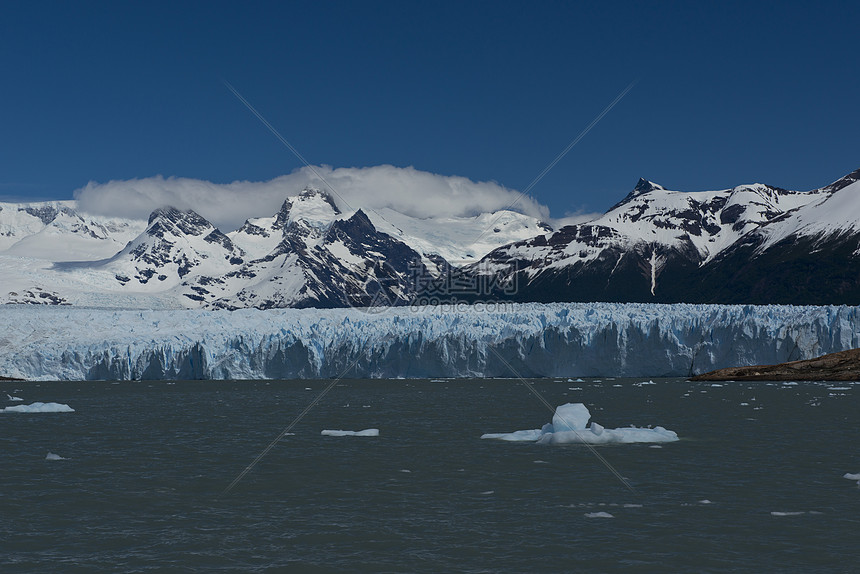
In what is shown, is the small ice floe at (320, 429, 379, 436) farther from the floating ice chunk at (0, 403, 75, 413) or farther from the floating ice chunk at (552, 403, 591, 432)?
the floating ice chunk at (0, 403, 75, 413)

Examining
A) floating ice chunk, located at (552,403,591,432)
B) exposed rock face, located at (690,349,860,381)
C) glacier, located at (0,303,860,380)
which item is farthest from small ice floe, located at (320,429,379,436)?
exposed rock face, located at (690,349,860,381)

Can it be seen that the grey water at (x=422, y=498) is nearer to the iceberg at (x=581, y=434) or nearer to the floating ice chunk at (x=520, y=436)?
the iceberg at (x=581, y=434)

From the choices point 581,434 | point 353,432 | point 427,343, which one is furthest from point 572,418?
point 427,343

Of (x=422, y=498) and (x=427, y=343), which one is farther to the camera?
Result: (x=427, y=343)

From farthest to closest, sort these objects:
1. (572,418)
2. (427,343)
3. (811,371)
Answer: (427,343), (811,371), (572,418)

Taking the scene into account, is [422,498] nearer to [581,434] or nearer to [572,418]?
[581,434]

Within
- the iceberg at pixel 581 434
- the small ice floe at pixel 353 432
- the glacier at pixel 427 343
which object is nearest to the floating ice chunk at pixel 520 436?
the iceberg at pixel 581 434

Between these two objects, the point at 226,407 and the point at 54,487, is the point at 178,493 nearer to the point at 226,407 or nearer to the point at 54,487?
the point at 54,487
